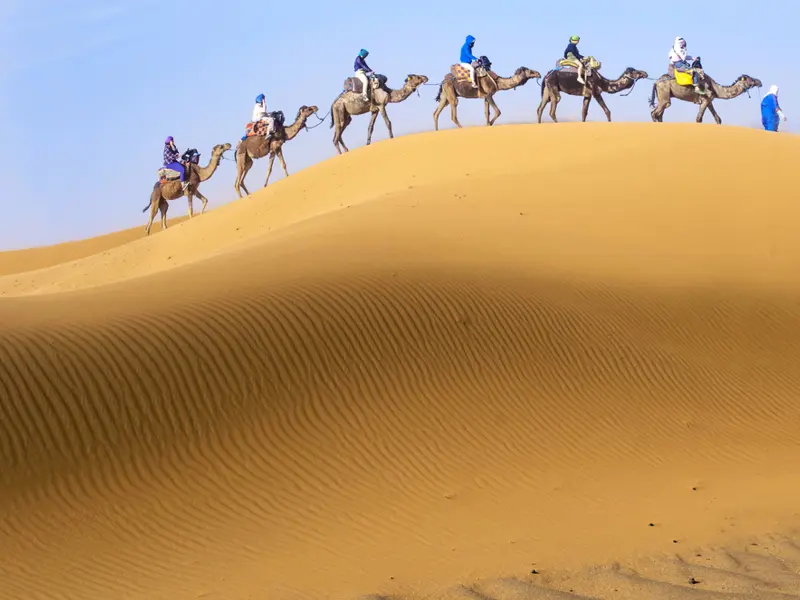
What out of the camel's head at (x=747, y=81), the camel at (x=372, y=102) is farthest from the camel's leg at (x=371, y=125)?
the camel's head at (x=747, y=81)

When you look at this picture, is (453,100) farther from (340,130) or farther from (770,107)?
(770,107)

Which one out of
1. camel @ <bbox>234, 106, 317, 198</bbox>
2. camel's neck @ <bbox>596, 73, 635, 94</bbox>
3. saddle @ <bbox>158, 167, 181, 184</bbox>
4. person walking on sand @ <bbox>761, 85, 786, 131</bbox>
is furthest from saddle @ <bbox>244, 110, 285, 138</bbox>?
person walking on sand @ <bbox>761, 85, 786, 131</bbox>

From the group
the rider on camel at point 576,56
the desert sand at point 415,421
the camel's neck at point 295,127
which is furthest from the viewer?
the camel's neck at point 295,127

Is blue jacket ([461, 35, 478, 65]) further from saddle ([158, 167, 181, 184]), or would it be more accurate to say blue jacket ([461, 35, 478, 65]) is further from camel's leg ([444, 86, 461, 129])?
saddle ([158, 167, 181, 184])

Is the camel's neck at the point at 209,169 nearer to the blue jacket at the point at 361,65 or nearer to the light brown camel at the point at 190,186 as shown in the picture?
the light brown camel at the point at 190,186

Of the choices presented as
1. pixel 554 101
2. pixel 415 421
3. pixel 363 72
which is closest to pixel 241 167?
pixel 363 72

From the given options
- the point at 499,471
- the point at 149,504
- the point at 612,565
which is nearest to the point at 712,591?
the point at 612,565

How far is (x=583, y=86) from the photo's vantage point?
89.5 ft

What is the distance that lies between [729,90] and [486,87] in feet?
21.0

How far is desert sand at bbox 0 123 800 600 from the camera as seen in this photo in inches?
287

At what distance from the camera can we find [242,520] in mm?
8133

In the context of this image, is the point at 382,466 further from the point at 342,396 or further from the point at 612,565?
the point at 612,565

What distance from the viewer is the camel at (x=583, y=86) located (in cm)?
2728

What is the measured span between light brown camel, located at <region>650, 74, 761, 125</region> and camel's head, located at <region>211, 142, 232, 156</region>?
39.7ft
